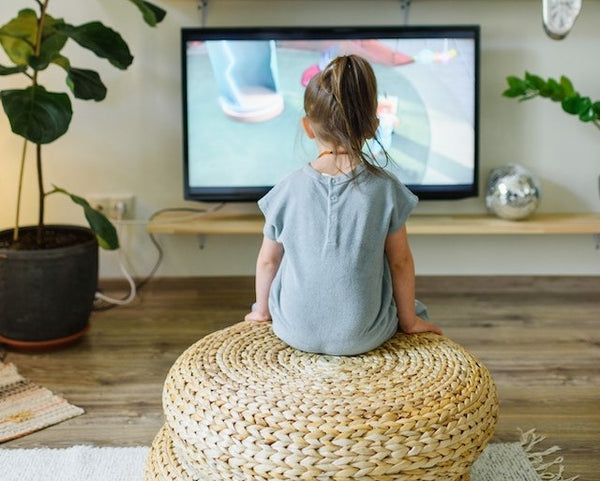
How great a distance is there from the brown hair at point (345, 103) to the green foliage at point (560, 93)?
131 centimetres

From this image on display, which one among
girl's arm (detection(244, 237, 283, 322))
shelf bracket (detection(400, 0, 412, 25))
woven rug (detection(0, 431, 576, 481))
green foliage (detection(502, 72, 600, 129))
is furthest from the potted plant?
green foliage (detection(502, 72, 600, 129))

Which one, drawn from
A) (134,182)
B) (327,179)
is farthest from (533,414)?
(134,182)

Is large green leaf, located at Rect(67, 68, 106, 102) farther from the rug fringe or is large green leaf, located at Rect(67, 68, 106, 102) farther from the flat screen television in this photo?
the rug fringe

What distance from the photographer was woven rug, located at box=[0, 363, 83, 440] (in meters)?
1.82

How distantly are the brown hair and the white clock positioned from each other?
119cm

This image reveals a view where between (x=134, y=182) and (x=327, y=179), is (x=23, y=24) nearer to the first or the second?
(x=134, y=182)

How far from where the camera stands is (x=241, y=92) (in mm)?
2568

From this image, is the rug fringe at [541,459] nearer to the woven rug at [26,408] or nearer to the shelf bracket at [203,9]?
the woven rug at [26,408]

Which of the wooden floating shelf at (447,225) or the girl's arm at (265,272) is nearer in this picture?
the girl's arm at (265,272)

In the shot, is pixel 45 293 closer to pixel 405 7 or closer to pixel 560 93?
pixel 405 7

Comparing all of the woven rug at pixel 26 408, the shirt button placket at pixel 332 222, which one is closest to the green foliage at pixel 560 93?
the shirt button placket at pixel 332 222

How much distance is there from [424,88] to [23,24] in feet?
4.21

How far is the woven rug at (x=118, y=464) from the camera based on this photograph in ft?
5.25

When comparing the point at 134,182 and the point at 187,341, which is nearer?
the point at 187,341
